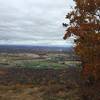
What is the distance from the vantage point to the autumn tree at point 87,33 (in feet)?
107

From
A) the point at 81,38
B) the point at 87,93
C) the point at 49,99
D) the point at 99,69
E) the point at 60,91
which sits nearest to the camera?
the point at 99,69

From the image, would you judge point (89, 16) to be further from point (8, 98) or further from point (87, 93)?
point (8, 98)

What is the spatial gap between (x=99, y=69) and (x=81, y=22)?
23.3 ft

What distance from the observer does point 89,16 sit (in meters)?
35.1

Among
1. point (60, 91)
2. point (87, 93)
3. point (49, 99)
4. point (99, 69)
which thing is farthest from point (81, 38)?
point (60, 91)

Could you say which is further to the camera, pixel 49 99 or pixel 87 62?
pixel 49 99

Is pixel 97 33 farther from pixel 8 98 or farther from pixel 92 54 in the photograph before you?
pixel 8 98

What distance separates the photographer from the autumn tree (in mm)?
32469

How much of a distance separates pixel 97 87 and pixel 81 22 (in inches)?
346

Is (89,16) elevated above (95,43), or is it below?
above

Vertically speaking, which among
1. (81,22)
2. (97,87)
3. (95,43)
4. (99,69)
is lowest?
(97,87)

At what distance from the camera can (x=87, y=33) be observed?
33875 mm

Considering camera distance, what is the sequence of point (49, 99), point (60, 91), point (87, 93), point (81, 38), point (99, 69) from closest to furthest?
1. point (99, 69)
2. point (81, 38)
3. point (87, 93)
4. point (49, 99)
5. point (60, 91)

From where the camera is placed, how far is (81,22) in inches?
1415
